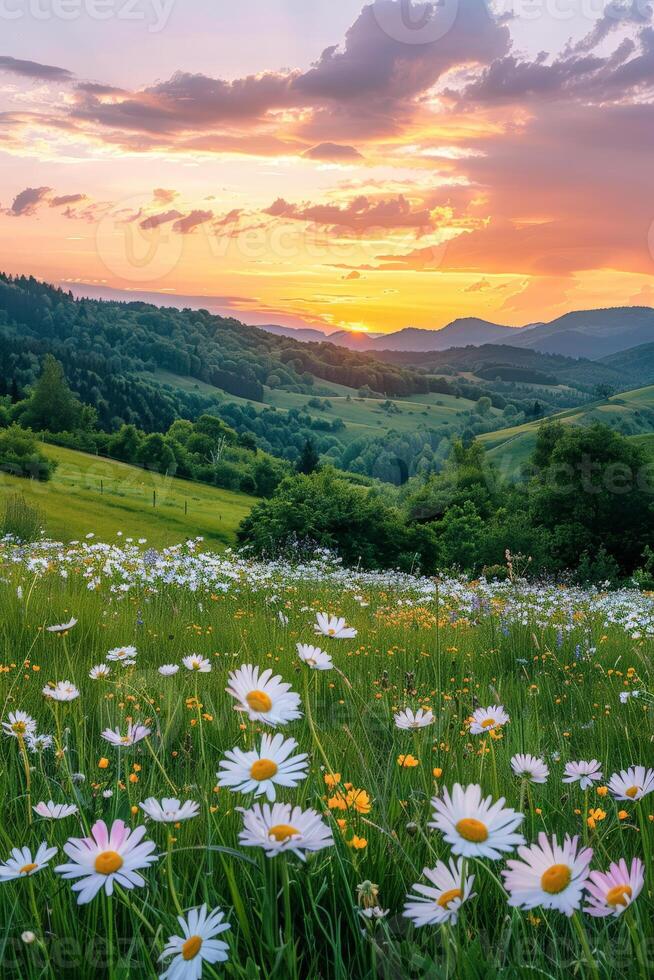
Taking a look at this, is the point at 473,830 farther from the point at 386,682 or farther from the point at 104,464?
the point at 104,464

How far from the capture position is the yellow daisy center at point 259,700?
1357mm

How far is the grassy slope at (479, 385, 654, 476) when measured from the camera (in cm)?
9659

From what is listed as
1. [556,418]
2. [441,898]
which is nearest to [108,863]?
[441,898]

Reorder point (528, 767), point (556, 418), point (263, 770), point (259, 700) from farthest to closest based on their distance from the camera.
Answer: point (556, 418) < point (528, 767) < point (259, 700) < point (263, 770)

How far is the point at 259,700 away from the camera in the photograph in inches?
54.0

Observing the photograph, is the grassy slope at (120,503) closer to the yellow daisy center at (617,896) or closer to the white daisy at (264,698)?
the white daisy at (264,698)

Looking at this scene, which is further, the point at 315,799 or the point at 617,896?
the point at 315,799

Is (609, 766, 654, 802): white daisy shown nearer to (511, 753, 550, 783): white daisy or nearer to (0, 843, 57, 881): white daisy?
(511, 753, 550, 783): white daisy

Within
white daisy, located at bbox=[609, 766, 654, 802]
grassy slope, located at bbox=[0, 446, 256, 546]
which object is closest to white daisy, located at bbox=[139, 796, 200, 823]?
white daisy, located at bbox=[609, 766, 654, 802]

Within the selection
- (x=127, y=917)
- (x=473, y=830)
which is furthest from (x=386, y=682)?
(x=473, y=830)

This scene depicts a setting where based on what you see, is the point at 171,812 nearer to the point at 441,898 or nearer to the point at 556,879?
the point at 441,898

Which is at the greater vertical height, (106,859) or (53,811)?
(106,859)

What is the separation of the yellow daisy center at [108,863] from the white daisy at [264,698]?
313 millimetres

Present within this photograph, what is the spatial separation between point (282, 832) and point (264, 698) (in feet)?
1.01
